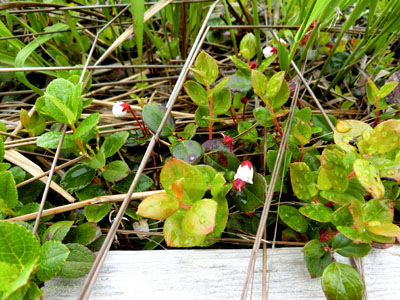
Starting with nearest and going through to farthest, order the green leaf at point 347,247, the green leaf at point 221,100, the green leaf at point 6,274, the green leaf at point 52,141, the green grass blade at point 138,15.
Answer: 1. the green leaf at point 6,274
2. the green leaf at point 347,247
3. the green leaf at point 52,141
4. the green leaf at point 221,100
5. the green grass blade at point 138,15

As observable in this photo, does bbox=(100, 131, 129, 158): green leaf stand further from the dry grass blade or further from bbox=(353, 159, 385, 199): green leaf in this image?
bbox=(353, 159, 385, 199): green leaf

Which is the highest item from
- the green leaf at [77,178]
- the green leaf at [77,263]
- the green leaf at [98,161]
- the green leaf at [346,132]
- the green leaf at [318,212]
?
the green leaf at [346,132]

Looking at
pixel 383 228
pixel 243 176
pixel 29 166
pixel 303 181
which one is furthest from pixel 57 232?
pixel 383 228

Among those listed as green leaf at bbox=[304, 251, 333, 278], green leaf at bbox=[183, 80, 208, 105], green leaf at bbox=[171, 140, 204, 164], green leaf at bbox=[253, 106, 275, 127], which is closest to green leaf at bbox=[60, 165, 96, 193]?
green leaf at bbox=[171, 140, 204, 164]

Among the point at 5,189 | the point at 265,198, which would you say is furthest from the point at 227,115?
the point at 5,189

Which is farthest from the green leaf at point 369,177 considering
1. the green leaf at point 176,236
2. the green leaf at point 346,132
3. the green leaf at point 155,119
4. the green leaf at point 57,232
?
the green leaf at point 57,232

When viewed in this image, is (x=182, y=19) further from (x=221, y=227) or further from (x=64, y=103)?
(x=221, y=227)

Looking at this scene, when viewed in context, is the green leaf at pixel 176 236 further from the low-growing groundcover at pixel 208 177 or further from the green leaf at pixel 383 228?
the green leaf at pixel 383 228
